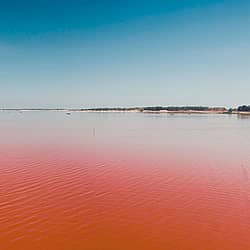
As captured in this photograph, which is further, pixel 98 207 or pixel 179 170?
pixel 179 170

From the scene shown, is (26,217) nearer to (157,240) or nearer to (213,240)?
(157,240)

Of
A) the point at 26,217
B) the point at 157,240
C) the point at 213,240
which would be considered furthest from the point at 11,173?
the point at 213,240

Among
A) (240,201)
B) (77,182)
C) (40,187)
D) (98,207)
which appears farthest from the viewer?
(77,182)

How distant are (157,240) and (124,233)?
70 cm

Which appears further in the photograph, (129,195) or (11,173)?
(11,173)

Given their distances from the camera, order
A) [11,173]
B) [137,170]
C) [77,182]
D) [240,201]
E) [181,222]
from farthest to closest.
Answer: [137,170]
[11,173]
[77,182]
[240,201]
[181,222]

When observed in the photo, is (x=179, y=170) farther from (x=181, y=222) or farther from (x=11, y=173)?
(x=11, y=173)

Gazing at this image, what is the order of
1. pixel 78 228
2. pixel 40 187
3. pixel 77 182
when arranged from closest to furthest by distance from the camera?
1. pixel 78 228
2. pixel 40 187
3. pixel 77 182

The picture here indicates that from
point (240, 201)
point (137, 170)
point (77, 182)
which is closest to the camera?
point (240, 201)

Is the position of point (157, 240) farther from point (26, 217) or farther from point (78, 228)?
point (26, 217)

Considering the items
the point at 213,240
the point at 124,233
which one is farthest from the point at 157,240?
the point at 213,240

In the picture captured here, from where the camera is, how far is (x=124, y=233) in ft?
18.4

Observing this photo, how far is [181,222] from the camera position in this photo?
242 inches

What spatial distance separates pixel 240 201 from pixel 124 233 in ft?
12.1
